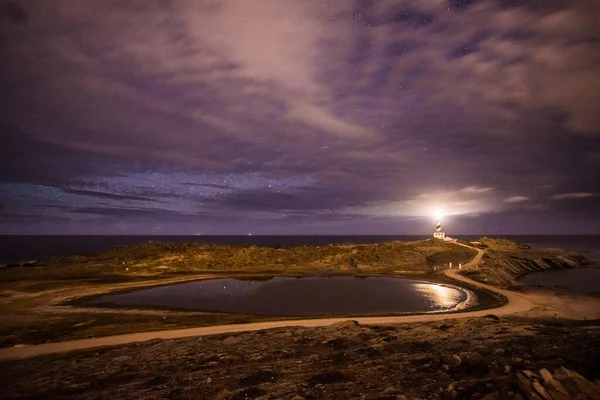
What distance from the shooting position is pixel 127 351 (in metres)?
24.4

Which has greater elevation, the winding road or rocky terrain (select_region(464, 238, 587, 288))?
rocky terrain (select_region(464, 238, 587, 288))

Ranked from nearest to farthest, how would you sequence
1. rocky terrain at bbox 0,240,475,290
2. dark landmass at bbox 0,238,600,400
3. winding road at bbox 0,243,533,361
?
dark landmass at bbox 0,238,600,400, winding road at bbox 0,243,533,361, rocky terrain at bbox 0,240,475,290

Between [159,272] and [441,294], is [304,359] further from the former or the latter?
[159,272]

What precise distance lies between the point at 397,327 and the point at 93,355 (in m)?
23.7

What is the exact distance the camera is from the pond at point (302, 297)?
40.2 m

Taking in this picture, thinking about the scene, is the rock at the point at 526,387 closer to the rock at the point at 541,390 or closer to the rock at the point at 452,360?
the rock at the point at 541,390

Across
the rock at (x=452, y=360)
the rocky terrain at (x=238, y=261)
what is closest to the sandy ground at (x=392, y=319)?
the rock at (x=452, y=360)

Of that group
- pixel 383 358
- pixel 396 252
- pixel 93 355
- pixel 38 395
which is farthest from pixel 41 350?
pixel 396 252

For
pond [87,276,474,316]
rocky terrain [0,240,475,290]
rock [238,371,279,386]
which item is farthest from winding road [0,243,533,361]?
rocky terrain [0,240,475,290]

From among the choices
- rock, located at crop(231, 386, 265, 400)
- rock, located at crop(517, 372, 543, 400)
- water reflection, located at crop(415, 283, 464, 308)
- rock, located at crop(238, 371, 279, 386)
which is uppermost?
rock, located at crop(517, 372, 543, 400)

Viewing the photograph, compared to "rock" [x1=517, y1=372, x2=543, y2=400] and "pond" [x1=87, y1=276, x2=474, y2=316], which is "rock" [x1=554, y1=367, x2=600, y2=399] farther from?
"pond" [x1=87, y1=276, x2=474, y2=316]

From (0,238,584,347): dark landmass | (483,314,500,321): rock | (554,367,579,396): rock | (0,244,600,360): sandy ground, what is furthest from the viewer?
(0,238,584,347): dark landmass

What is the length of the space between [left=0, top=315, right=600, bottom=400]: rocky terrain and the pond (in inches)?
472

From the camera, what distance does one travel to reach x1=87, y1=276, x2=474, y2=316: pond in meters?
40.2
